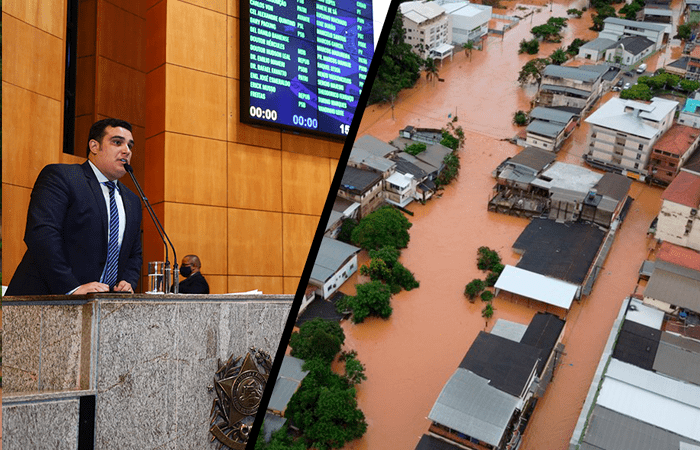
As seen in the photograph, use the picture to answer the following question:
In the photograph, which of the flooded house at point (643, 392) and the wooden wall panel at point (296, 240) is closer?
the wooden wall panel at point (296, 240)

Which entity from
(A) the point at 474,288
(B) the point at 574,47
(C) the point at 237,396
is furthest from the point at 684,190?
(C) the point at 237,396

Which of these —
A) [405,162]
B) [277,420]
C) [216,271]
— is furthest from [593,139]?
[216,271]

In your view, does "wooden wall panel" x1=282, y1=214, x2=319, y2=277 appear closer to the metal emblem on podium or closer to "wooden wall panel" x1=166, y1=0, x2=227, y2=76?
the metal emblem on podium

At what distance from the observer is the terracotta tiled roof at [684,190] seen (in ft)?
19.9

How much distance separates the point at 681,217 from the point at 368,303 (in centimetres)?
288

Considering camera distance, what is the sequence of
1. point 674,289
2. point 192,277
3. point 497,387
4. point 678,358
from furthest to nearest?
point 674,289
point 678,358
point 497,387
point 192,277

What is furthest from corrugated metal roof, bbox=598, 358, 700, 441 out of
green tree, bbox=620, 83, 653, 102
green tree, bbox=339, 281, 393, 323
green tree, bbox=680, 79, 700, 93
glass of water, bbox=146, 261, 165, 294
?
green tree, bbox=680, 79, 700, 93

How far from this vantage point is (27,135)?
2.01 meters

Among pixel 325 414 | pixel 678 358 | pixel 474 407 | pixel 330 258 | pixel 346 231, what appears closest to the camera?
pixel 325 414

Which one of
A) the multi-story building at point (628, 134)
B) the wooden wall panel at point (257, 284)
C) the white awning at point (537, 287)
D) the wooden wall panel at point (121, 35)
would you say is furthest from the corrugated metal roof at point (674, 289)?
the wooden wall panel at point (121, 35)

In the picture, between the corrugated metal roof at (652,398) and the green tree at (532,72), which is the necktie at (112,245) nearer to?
the corrugated metal roof at (652,398)

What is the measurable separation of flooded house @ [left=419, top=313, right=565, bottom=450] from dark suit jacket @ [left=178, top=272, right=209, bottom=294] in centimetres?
259

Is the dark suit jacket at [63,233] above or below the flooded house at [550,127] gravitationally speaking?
below

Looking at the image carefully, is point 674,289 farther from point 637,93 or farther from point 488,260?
point 637,93
